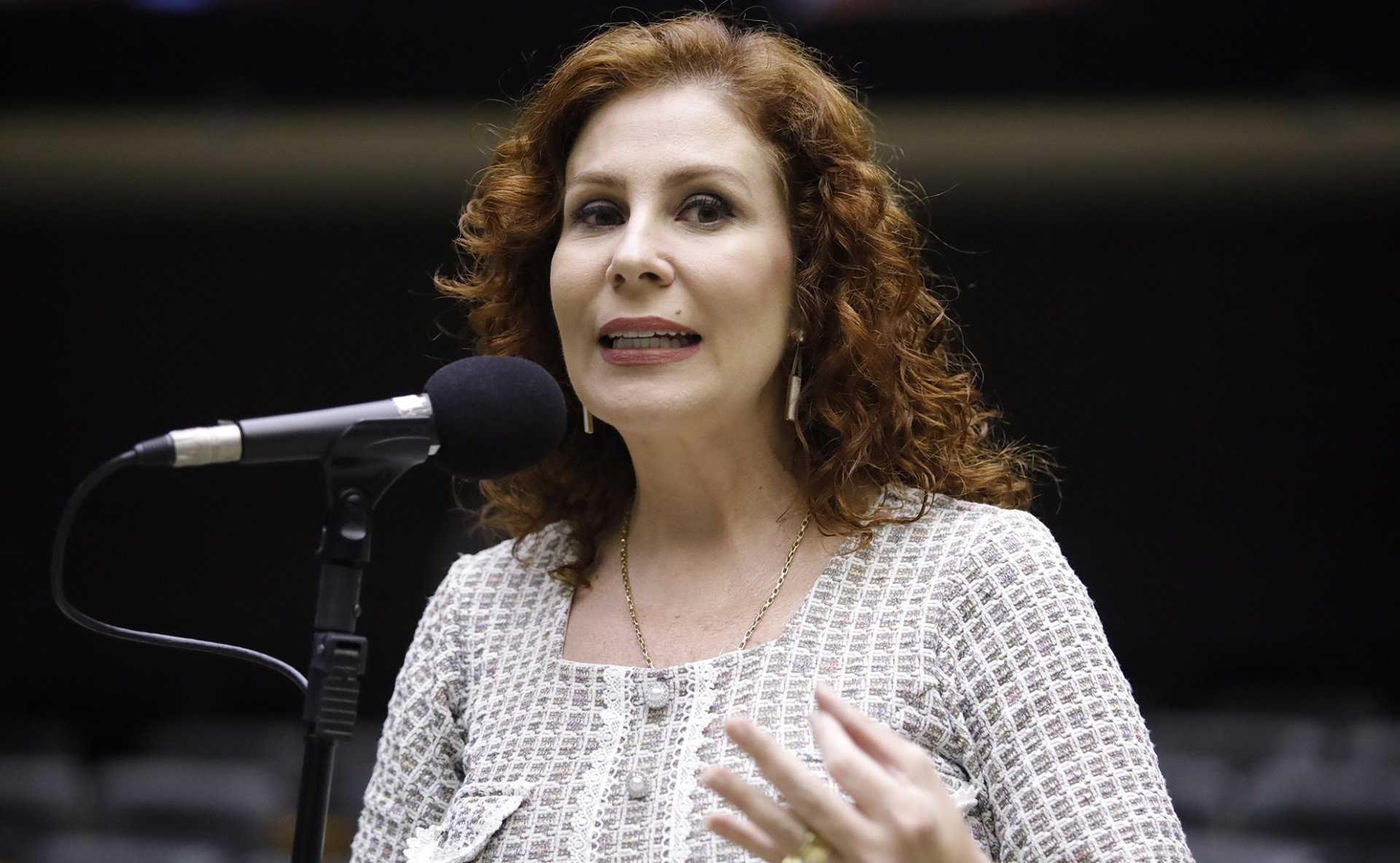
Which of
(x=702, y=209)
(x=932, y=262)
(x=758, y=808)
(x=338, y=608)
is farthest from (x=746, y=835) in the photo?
(x=932, y=262)

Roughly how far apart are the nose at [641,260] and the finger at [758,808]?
645 millimetres

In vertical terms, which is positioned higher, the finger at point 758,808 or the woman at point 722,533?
the woman at point 722,533

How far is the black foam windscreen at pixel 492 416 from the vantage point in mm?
1299

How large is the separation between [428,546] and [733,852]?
7.18m

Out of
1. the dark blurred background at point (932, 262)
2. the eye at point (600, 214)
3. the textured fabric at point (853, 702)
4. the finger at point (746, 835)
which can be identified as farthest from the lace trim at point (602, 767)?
the dark blurred background at point (932, 262)

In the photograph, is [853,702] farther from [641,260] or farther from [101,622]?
[101,622]

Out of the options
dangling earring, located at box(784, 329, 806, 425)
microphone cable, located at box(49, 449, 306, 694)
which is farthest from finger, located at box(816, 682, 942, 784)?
dangling earring, located at box(784, 329, 806, 425)

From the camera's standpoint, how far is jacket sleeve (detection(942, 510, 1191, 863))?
1417mm

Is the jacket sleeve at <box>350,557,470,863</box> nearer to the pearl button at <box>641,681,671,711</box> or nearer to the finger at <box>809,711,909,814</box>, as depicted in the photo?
the pearl button at <box>641,681,671,711</box>

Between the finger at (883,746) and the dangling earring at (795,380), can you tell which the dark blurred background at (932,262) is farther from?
the finger at (883,746)

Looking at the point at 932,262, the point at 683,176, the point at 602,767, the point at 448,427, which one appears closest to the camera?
the point at 448,427

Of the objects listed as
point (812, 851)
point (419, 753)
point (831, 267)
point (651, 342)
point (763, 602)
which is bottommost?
point (812, 851)

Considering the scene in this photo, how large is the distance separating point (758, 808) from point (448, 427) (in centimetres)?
40

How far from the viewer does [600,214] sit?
5.83ft
